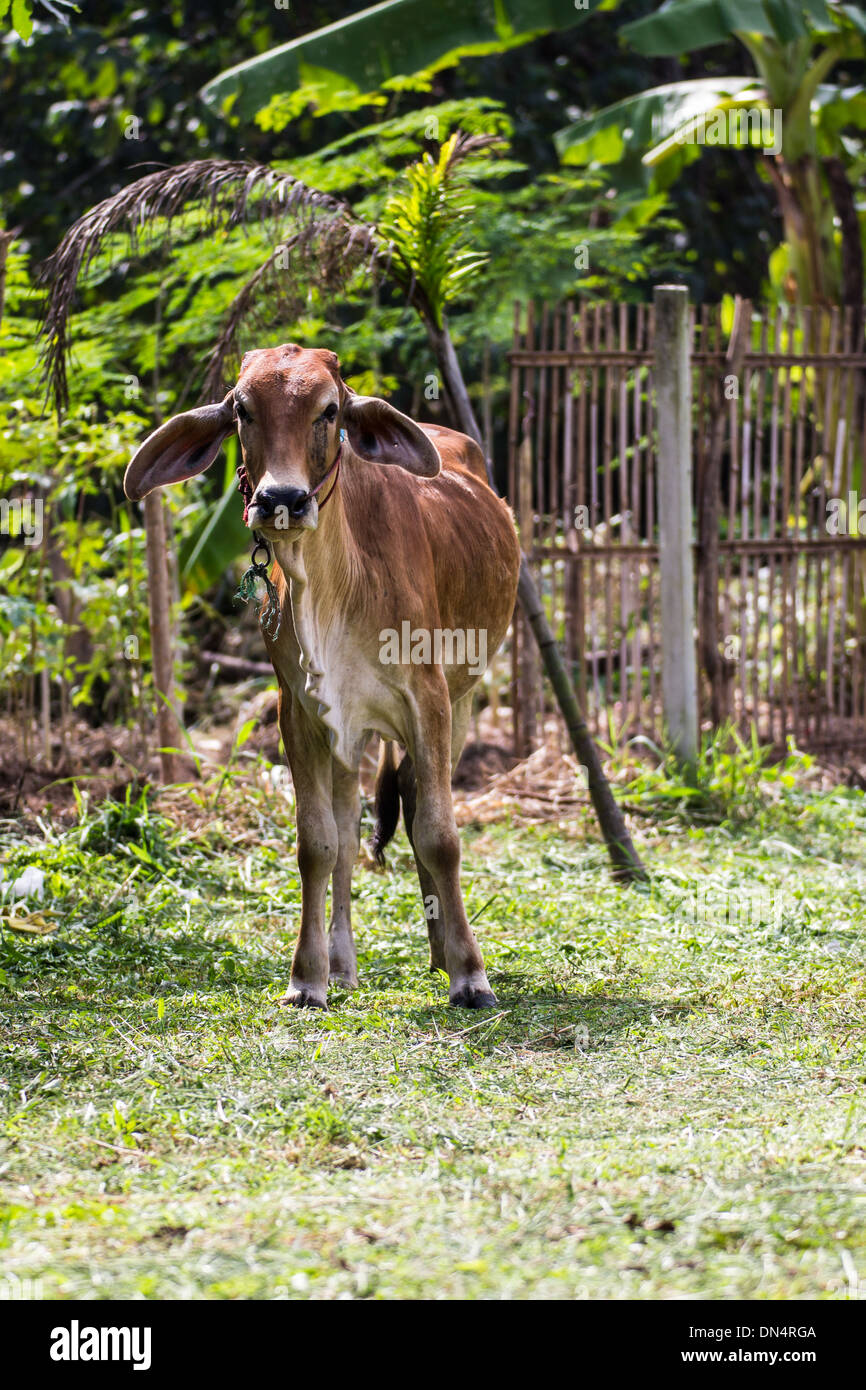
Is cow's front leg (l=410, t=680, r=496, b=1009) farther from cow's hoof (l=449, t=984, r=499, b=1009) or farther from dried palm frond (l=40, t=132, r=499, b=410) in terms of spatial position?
dried palm frond (l=40, t=132, r=499, b=410)

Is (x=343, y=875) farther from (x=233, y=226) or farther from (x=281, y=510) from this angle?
(x=233, y=226)

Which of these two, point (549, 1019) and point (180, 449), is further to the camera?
point (180, 449)

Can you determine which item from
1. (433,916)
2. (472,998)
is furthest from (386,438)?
(472,998)

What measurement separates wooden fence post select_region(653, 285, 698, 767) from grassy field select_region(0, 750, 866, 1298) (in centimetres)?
161

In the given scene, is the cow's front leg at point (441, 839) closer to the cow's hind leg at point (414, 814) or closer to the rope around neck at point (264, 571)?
the cow's hind leg at point (414, 814)

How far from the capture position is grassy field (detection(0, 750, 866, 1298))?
2.68 metres

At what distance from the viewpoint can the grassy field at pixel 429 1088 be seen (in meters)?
2.68

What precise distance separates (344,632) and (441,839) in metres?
0.72

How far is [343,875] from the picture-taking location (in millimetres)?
4957

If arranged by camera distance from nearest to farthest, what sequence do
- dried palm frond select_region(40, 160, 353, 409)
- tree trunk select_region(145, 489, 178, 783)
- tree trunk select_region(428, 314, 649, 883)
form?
dried palm frond select_region(40, 160, 353, 409), tree trunk select_region(428, 314, 649, 883), tree trunk select_region(145, 489, 178, 783)

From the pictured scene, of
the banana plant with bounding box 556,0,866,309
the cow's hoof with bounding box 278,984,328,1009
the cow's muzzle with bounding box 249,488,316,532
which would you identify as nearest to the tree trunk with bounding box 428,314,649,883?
the cow's hoof with bounding box 278,984,328,1009
